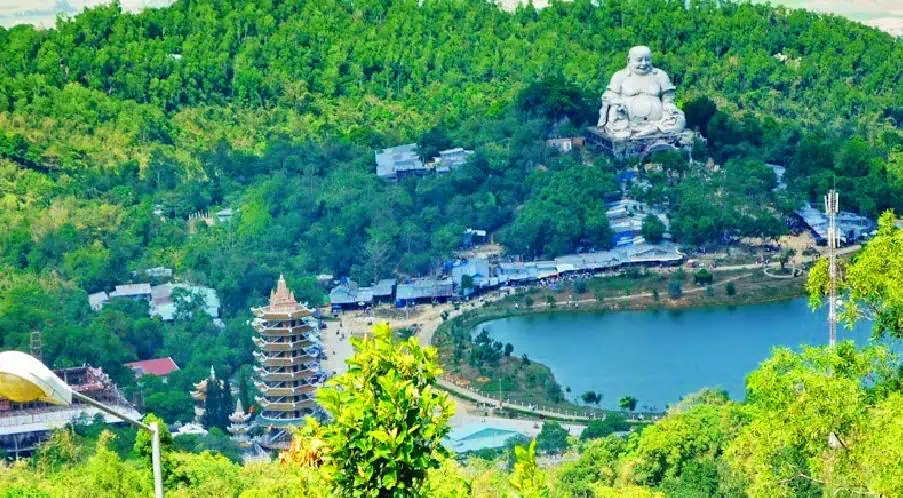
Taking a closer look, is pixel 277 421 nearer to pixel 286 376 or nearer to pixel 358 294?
pixel 286 376

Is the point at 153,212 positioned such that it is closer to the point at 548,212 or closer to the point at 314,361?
the point at 548,212

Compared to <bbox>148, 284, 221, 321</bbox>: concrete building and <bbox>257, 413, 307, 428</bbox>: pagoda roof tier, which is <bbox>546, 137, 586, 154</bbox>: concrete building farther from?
<bbox>257, 413, 307, 428</bbox>: pagoda roof tier

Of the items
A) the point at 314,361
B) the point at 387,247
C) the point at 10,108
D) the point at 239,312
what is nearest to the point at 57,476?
the point at 314,361

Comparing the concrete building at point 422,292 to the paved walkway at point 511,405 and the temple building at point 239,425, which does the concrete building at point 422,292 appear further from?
the temple building at point 239,425

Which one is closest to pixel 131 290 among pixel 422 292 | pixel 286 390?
pixel 422 292

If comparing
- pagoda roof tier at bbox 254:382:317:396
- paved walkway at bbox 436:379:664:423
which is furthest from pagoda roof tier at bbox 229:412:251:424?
paved walkway at bbox 436:379:664:423

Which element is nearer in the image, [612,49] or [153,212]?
[153,212]
